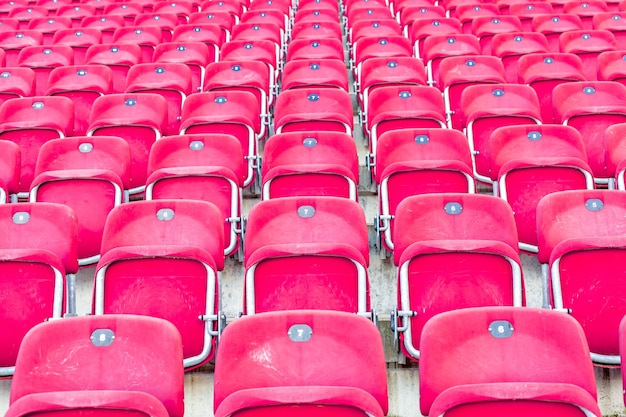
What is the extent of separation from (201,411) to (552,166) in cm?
146

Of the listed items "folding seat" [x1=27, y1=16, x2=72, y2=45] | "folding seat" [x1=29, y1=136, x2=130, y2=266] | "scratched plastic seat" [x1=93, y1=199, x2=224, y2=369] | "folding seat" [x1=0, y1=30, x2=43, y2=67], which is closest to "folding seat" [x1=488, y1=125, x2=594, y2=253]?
"scratched plastic seat" [x1=93, y1=199, x2=224, y2=369]

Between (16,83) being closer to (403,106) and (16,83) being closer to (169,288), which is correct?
(403,106)

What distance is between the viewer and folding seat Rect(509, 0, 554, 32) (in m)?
4.89

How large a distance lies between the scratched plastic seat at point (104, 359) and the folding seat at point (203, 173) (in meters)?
0.76

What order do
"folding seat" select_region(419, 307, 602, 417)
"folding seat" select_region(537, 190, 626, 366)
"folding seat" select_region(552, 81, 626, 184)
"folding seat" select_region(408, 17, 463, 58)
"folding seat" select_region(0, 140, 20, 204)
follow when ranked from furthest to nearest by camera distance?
"folding seat" select_region(408, 17, 463, 58)
"folding seat" select_region(552, 81, 626, 184)
"folding seat" select_region(0, 140, 20, 204)
"folding seat" select_region(537, 190, 626, 366)
"folding seat" select_region(419, 307, 602, 417)

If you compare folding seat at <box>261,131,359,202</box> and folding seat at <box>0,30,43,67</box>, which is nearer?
folding seat at <box>261,131,359,202</box>

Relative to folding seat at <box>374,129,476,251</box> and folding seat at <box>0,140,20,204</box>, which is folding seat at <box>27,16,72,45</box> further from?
folding seat at <box>374,129,476,251</box>

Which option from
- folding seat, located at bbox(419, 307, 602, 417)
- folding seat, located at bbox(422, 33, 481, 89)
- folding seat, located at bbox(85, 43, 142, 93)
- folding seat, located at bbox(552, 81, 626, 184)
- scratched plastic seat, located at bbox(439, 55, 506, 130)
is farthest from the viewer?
folding seat, located at bbox(85, 43, 142, 93)

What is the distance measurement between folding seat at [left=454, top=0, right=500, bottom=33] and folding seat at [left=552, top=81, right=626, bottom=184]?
1755 mm

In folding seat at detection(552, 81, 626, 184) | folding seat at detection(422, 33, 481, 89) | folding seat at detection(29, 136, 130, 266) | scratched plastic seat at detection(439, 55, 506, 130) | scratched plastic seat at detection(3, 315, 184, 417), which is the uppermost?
folding seat at detection(422, 33, 481, 89)

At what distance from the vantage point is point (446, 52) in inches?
158

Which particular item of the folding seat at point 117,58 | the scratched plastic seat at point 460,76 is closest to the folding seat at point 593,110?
the scratched plastic seat at point 460,76

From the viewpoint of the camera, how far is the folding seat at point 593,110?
2.91 m

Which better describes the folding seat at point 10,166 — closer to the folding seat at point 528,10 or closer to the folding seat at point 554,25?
the folding seat at point 554,25
